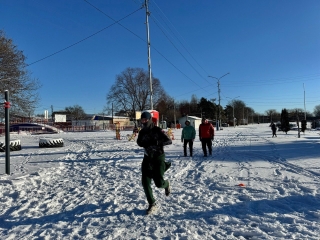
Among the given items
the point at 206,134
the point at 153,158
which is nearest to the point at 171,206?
the point at 153,158

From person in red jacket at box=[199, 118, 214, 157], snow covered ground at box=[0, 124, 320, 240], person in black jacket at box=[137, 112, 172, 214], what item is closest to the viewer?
snow covered ground at box=[0, 124, 320, 240]

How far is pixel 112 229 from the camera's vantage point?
3936mm

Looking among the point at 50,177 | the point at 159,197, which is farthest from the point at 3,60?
the point at 159,197

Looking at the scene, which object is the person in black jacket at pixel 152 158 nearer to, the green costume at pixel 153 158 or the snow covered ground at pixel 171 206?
the green costume at pixel 153 158

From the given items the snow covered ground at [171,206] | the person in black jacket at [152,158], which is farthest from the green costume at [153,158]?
the snow covered ground at [171,206]

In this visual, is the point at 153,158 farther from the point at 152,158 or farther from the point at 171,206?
the point at 171,206

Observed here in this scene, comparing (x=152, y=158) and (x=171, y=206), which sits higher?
(x=152, y=158)

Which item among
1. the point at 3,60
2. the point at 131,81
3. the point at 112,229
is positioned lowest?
the point at 112,229

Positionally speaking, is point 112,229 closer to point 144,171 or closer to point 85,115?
point 144,171

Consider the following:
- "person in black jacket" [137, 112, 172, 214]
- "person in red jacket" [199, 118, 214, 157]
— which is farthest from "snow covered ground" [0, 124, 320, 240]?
"person in red jacket" [199, 118, 214, 157]

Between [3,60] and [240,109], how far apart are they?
114190 millimetres

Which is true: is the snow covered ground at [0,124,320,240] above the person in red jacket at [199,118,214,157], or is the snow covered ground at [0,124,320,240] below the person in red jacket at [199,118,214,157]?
below

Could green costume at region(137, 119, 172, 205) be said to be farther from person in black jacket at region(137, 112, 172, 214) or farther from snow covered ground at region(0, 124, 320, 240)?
snow covered ground at region(0, 124, 320, 240)

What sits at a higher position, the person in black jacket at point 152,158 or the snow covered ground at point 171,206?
the person in black jacket at point 152,158
